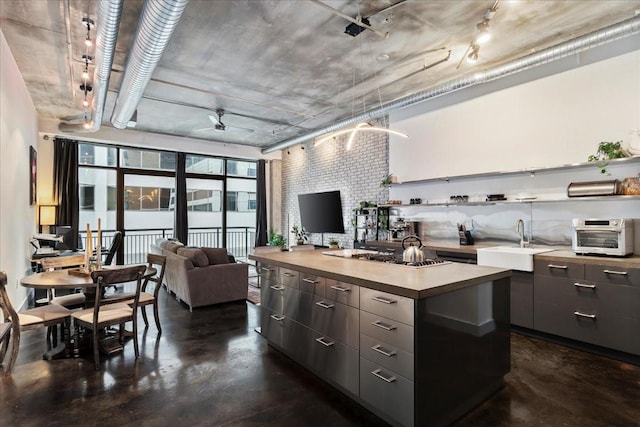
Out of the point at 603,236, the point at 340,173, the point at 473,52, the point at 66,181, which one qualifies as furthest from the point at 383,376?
the point at 66,181

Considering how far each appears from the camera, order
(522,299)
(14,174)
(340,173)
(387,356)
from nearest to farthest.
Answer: (387,356), (522,299), (14,174), (340,173)

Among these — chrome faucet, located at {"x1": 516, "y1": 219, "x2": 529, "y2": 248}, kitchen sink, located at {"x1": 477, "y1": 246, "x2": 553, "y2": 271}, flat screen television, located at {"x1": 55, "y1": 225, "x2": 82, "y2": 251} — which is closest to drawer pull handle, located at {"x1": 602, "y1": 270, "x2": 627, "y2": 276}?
kitchen sink, located at {"x1": 477, "y1": 246, "x2": 553, "y2": 271}

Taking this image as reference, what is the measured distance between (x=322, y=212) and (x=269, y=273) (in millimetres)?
4215

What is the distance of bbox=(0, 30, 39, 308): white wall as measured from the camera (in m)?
3.77

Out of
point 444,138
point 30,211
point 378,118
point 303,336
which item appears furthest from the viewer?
point 378,118

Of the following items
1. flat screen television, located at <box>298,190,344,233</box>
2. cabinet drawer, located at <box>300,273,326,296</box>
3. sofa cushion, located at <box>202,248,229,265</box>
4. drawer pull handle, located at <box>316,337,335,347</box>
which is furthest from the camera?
flat screen television, located at <box>298,190,344,233</box>

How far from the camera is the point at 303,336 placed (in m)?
2.85

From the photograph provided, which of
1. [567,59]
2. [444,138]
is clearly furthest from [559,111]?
[444,138]

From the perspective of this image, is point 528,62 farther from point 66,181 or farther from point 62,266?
point 66,181

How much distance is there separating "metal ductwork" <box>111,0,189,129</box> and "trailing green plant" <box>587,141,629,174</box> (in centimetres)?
428

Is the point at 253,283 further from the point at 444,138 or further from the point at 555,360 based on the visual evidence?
the point at 555,360

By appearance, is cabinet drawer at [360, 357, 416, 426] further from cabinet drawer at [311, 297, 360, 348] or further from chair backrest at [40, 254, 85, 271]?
chair backrest at [40, 254, 85, 271]

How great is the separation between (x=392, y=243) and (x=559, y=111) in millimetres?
2817

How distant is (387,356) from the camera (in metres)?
2.08
